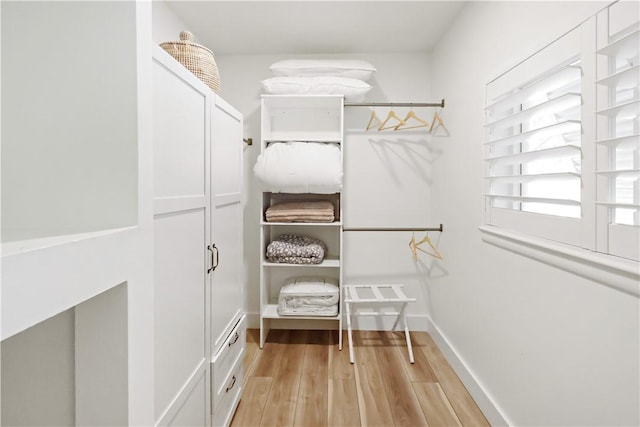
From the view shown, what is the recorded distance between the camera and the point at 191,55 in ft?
5.11

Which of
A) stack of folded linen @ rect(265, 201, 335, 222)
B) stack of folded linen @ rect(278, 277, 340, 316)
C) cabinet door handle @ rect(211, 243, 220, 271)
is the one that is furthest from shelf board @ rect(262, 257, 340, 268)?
cabinet door handle @ rect(211, 243, 220, 271)

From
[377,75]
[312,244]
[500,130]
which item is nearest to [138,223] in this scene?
[500,130]

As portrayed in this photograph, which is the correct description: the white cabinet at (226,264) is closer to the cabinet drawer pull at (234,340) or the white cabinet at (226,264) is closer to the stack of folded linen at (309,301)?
the cabinet drawer pull at (234,340)

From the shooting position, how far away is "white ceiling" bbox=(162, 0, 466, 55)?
2.28 meters

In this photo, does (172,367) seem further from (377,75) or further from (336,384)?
(377,75)

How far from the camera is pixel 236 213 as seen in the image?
2.03 meters

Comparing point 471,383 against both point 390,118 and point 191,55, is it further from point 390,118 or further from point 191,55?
point 191,55

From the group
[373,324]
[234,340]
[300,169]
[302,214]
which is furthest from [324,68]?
[373,324]

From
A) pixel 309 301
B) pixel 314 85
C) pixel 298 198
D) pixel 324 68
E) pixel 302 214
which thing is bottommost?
pixel 309 301

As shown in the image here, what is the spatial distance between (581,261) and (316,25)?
7.17 feet

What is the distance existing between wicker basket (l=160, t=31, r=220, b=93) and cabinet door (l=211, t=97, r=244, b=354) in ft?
0.45

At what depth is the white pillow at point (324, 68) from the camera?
106 inches

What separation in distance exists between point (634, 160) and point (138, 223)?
4.44 ft

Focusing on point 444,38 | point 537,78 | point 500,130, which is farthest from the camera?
point 444,38
